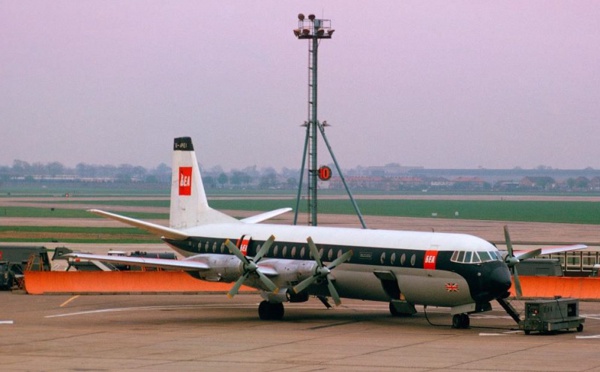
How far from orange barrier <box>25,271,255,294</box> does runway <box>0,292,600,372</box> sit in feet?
8.79

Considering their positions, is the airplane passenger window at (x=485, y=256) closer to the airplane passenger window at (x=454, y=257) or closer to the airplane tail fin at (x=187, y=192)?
the airplane passenger window at (x=454, y=257)

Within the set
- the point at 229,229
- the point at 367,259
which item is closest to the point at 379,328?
the point at 367,259

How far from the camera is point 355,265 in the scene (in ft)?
130

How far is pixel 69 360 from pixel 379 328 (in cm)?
1231

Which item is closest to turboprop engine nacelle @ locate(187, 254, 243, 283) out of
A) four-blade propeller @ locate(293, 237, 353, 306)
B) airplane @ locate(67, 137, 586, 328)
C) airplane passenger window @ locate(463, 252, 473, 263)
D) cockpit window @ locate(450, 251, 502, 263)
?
airplane @ locate(67, 137, 586, 328)

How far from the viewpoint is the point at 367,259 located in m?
39.2

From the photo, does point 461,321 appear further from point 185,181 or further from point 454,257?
point 185,181

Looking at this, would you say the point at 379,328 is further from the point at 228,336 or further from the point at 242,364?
the point at 242,364

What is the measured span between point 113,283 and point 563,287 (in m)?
20.9

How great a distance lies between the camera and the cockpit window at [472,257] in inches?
1455

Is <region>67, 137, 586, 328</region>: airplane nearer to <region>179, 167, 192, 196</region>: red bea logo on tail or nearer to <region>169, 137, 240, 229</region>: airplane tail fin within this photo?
<region>169, 137, 240, 229</region>: airplane tail fin

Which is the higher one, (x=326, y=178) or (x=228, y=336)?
(x=326, y=178)

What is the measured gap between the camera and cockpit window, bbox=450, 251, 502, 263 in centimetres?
3697

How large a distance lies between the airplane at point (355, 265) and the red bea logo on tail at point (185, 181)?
364 cm
